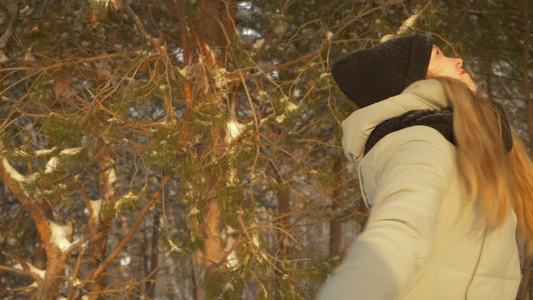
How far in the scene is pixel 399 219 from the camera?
1.33 meters

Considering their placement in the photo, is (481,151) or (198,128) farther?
(198,128)

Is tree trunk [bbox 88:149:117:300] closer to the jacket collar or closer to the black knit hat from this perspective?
the black knit hat

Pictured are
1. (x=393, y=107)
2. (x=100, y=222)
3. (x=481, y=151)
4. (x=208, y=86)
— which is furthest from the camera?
(x=100, y=222)

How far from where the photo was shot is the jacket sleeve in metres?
1.22

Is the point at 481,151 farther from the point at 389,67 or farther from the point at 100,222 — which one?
the point at 100,222

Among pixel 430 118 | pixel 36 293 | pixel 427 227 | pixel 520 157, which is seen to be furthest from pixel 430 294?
pixel 36 293

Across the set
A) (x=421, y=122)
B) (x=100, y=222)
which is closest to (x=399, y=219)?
(x=421, y=122)

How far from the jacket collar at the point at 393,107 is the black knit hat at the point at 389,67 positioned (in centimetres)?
13

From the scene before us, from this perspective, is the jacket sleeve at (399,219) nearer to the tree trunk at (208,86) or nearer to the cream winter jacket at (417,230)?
the cream winter jacket at (417,230)

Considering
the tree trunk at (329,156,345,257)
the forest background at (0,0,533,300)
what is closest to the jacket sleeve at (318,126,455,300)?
the forest background at (0,0,533,300)

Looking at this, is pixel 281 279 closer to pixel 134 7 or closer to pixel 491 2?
pixel 134 7

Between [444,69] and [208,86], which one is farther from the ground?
[444,69]

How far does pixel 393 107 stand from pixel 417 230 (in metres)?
0.52

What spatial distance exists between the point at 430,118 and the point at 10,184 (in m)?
4.39
